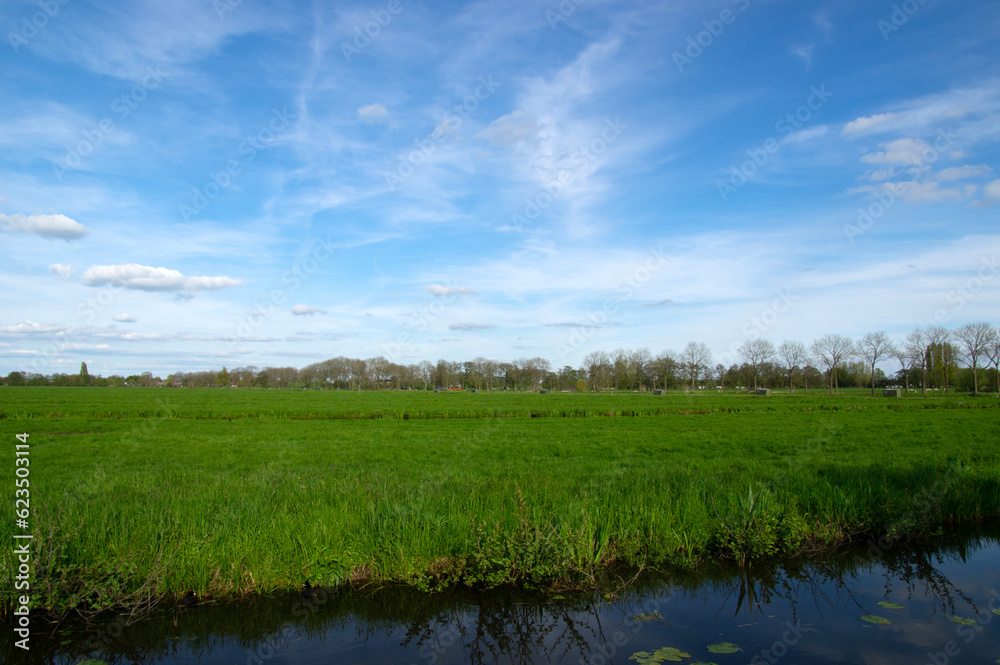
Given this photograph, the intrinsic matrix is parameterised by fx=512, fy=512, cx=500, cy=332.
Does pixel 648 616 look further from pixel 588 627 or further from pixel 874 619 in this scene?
pixel 874 619

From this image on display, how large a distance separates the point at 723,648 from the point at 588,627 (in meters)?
1.68

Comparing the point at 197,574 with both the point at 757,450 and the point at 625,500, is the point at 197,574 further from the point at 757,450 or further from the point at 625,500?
the point at 757,450

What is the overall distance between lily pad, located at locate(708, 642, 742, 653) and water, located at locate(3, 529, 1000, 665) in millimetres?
57

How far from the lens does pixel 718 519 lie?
9.53m

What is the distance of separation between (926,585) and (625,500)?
16.0ft

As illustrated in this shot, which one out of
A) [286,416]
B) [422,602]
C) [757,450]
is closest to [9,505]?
[422,602]

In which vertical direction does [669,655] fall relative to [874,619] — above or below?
above

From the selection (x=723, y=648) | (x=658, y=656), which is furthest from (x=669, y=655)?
(x=723, y=648)

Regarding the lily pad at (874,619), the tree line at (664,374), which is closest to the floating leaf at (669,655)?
the lily pad at (874,619)

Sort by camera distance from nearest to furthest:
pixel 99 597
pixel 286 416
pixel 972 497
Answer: pixel 99 597
pixel 972 497
pixel 286 416

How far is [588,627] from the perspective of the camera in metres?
6.93

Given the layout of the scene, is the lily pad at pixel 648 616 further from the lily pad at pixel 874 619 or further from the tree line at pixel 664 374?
the tree line at pixel 664 374

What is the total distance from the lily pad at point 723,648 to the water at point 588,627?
0.19ft

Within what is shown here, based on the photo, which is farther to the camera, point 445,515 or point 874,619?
point 445,515
